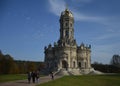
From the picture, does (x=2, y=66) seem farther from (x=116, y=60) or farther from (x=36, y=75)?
(x=116, y=60)

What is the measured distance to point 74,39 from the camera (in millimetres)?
80438

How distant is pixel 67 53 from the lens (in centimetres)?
7506

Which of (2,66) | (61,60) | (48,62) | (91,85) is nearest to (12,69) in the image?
(2,66)

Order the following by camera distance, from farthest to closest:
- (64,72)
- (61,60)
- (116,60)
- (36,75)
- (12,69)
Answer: (116,60) < (12,69) < (61,60) < (64,72) < (36,75)

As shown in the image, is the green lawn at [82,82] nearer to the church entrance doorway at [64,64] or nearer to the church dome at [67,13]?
the church entrance doorway at [64,64]

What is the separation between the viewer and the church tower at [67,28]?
79188 millimetres

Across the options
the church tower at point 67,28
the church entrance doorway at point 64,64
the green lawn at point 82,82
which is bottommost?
the green lawn at point 82,82

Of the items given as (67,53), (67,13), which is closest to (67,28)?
(67,13)

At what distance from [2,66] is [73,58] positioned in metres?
22.2

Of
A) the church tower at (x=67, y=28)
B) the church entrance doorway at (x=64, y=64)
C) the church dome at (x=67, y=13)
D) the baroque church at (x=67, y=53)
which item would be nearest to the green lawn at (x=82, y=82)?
the baroque church at (x=67, y=53)

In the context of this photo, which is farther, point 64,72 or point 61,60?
point 61,60

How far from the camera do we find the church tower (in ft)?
260

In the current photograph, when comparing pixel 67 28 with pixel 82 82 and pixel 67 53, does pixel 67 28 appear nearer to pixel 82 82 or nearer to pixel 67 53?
pixel 67 53

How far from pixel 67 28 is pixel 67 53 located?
30.3ft
